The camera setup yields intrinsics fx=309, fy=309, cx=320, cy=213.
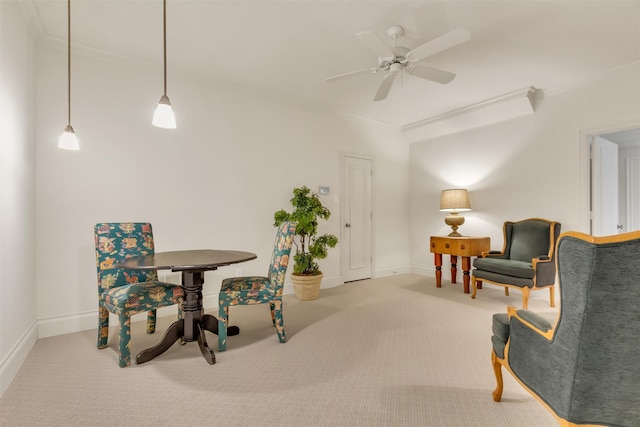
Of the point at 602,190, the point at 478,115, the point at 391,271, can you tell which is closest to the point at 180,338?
the point at 391,271

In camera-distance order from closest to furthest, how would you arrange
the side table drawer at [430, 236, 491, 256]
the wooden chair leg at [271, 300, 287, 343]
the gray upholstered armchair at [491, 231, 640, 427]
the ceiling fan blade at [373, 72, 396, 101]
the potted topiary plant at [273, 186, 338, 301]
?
the gray upholstered armchair at [491, 231, 640, 427] → the wooden chair leg at [271, 300, 287, 343] → the ceiling fan blade at [373, 72, 396, 101] → the potted topiary plant at [273, 186, 338, 301] → the side table drawer at [430, 236, 491, 256]

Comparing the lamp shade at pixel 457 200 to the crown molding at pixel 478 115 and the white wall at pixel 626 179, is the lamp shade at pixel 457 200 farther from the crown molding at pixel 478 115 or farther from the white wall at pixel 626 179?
the white wall at pixel 626 179

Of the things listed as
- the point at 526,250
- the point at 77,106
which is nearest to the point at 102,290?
the point at 77,106

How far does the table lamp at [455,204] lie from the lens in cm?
452

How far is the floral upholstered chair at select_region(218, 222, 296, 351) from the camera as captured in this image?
2438 mm

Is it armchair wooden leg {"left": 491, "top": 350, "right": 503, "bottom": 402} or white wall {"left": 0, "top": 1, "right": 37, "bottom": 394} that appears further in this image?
white wall {"left": 0, "top": 1, "right": 37, "bottom": 394}

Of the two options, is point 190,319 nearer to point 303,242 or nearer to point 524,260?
point 303,242

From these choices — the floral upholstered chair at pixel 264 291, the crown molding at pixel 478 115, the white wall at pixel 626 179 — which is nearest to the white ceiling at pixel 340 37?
the crown molding at pixel 478 115

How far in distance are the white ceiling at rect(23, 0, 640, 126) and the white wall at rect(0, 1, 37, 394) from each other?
42 cm

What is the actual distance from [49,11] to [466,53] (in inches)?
142

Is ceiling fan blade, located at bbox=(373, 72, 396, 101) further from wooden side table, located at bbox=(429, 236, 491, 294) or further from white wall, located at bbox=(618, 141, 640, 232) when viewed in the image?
white wall, located at bbox=(618, 141, 640, 232)

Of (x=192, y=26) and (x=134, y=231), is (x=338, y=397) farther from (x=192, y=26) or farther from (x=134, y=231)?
(x=192, y=26)

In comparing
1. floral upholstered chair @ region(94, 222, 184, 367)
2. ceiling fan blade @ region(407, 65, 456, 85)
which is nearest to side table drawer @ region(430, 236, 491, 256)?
ceiling fan blade @ region(407, 65, 456, 85)

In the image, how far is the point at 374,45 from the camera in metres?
2.34
